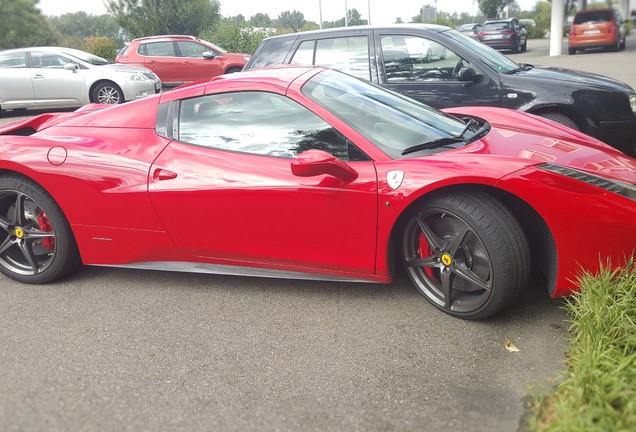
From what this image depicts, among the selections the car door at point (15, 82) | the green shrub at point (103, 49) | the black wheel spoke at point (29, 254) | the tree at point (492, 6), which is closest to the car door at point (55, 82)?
the car door at point (15, 82)

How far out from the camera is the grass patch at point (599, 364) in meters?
2.10

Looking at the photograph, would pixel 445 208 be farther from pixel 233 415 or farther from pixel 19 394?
pixel 19 394

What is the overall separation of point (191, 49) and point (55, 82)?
13.5ft

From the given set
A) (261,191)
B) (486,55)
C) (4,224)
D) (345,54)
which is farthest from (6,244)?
(486,55)

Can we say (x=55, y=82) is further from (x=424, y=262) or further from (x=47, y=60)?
(x=424, y=262)

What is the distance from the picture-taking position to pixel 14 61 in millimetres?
12125

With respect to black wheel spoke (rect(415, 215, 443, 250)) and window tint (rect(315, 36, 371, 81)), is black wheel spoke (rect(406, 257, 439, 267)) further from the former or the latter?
window tint (rect(315, 36, 371, 81))

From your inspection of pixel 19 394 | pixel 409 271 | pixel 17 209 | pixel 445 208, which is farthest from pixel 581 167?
pixel 17 209

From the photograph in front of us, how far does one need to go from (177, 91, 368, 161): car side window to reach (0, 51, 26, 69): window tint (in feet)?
33.4

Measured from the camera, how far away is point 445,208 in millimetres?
3035

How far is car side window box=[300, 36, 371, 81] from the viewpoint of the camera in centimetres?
624

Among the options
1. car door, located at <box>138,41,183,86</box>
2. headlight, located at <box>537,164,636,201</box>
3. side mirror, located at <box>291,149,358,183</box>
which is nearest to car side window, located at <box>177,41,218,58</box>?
car door, located at <box>138,41,183,86</box>

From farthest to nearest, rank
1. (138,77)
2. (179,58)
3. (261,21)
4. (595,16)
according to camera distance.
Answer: (261,21)
(595,16)
(179,58)
(138,77)

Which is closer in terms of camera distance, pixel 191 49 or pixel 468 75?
pixel 468 75
